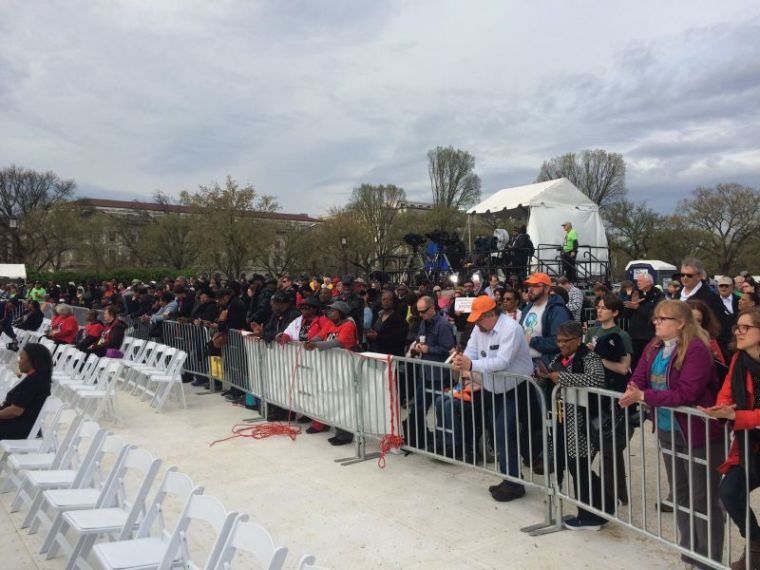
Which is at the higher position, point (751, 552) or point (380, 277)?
point (380, 277)

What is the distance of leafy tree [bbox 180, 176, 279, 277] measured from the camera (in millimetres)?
39625

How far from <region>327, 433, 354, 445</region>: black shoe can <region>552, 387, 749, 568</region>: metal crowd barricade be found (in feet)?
9.40

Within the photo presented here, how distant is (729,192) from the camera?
42.5 meters

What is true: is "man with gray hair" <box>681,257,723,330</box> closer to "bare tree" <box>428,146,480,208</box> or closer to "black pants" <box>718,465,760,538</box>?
"black pants" <box>718,465,760,538</box>

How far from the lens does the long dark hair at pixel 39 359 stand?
5605 millimetres

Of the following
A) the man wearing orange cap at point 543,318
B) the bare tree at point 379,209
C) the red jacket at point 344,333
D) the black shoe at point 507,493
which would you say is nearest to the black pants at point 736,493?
the black shoe at point 507,493

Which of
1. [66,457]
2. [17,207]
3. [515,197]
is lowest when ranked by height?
[66,457]

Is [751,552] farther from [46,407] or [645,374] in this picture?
[46,407]

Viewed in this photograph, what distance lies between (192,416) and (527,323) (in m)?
5.17

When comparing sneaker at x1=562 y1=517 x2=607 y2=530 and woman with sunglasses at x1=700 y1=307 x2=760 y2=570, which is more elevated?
woman with sunglasses at x1=700 y1=307 x2=760 y2=570

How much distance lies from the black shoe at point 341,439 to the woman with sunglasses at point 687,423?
383cm

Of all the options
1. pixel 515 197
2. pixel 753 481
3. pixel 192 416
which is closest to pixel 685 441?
pixel 753 481

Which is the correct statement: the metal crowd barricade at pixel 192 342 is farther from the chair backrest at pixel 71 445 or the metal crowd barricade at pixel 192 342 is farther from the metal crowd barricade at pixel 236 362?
the chair backrest at pixel 71 445

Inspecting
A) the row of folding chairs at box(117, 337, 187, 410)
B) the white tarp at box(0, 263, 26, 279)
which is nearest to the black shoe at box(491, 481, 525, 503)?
the row of folding chairs at box(117, 337, 187, 410)
